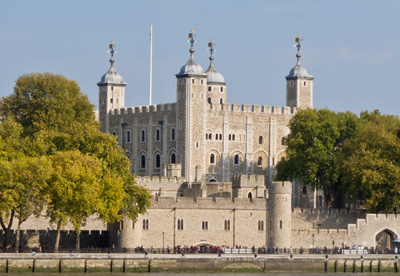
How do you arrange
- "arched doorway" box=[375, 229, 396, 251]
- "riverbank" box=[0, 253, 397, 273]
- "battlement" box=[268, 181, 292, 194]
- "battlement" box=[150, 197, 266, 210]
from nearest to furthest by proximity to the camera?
"riverbank" box=[0, 253, 397, 273] → "battlement" box=[150, 197, 266, 210] → "battlement" box=[268, 181, 292, 194] → "arched doorway" box=[375, 229, 396, 251]

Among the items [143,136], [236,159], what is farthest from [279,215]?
[143,136]

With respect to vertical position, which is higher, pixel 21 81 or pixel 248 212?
pixel 21 81

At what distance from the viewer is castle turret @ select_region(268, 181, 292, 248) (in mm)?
84688

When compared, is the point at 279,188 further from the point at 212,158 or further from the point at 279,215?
the point at 212,158

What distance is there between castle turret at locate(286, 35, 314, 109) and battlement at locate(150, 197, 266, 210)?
34984 millimetres

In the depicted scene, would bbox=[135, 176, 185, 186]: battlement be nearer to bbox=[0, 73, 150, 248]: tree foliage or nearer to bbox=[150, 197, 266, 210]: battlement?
bbox=[0, 73, 150, 248]: tree foliage

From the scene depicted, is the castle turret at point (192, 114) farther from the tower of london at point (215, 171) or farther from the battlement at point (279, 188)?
the battlement at point (279, 188)

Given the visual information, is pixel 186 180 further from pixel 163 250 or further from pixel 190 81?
pixel 163 250

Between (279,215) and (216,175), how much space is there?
26.9 metres

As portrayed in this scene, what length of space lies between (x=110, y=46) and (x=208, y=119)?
49.4 feet

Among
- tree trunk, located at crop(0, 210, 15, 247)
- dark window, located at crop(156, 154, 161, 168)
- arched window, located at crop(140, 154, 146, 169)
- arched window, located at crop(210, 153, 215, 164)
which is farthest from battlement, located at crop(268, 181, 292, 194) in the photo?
arched window, located at crop(140, 154, 146, 169)

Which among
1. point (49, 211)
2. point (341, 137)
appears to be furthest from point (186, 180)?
point (49, 211)

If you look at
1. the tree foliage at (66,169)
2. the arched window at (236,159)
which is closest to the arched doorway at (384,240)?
the tree foliage at (66,169)

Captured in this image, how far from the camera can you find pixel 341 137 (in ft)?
334
